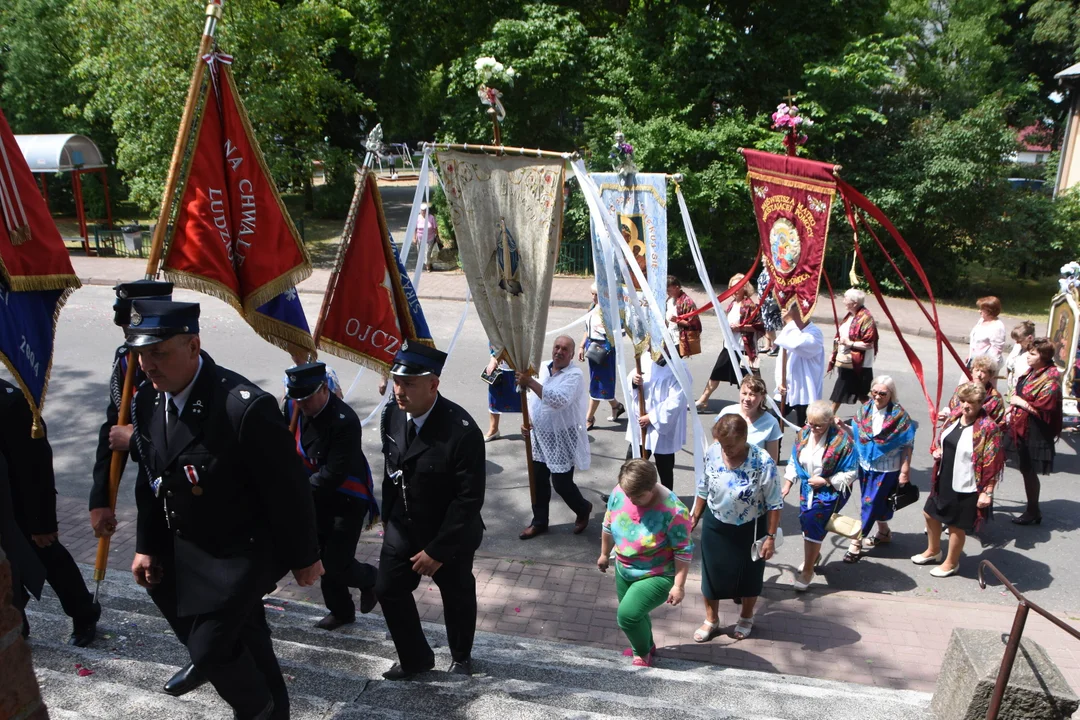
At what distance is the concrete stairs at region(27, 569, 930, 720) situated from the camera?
3508mm

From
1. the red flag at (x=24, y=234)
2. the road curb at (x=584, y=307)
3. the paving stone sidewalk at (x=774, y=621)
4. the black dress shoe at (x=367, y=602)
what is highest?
the red flag at (x=24, y=234)

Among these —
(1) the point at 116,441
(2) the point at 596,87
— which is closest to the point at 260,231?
(1) the point at 116,441

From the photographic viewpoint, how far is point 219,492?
10.8ft

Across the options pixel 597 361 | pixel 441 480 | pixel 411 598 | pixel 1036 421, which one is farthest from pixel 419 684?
pixel 1036 421

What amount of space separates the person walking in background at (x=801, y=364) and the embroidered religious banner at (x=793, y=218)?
955 mm

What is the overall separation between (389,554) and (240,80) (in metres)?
16.8

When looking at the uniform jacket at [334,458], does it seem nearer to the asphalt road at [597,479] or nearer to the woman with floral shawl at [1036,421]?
the asphalt road at [597,479]

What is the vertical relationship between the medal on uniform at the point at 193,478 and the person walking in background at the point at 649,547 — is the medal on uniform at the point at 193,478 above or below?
above

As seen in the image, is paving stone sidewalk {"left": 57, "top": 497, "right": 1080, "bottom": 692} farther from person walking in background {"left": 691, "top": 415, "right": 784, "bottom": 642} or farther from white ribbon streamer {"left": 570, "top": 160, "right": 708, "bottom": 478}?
white ribbon streamer {"left": 570, "top": 160, "right": 708, "bottom": 478}

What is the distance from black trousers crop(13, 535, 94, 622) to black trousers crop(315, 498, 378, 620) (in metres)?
1.19

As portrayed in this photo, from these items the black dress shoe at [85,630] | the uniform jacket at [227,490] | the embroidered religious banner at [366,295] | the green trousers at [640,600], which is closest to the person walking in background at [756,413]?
the green trousers at [640,600]

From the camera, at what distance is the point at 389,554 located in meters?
4.22

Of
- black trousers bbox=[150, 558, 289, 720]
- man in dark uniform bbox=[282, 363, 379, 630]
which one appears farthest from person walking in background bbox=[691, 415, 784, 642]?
black trousers bbox=[150, 558, 289, 720]

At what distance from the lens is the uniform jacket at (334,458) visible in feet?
15.3
